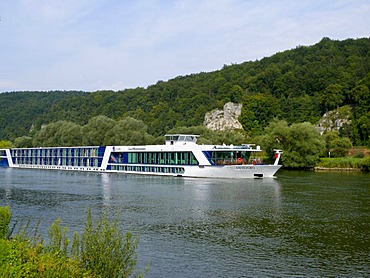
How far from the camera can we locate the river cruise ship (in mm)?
52781

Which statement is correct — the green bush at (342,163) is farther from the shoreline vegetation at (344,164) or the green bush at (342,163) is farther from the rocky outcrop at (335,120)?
the rocky outcrop at (335,120)

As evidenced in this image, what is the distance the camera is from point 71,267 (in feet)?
37.0

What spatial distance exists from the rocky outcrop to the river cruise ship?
2263 inches

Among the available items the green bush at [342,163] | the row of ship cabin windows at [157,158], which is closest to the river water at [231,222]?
the row of ship cabin windows at [157,158]

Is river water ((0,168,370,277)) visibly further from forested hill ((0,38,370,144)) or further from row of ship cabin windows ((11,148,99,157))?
forested hill ((0,38,370,144))

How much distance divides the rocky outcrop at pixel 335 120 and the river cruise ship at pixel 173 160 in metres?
57.5

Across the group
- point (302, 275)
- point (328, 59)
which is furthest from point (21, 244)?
point (328, 59)

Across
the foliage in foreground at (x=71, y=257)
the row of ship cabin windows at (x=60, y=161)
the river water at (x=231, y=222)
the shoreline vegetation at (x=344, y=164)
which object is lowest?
the river water at (x=231, y=222)

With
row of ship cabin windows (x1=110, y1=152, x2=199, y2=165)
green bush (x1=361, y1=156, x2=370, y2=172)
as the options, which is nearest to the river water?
row of ship cabin windows (x1=110, y1=152, x2=199, y2=165)

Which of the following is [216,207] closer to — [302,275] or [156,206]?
[156,206]

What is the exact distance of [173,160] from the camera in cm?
5734

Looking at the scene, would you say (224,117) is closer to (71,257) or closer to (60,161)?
(60,161)

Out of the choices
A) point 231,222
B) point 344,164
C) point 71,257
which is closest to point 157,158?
point 344,164

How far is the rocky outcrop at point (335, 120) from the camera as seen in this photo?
113 metres
